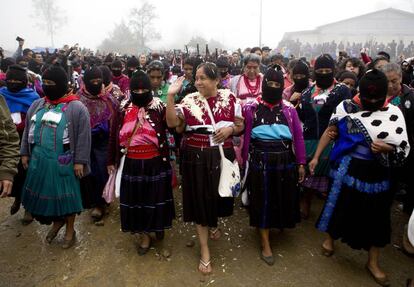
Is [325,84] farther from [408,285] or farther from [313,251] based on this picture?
[408,285]

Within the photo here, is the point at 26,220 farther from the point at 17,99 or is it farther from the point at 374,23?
the point at 374,23

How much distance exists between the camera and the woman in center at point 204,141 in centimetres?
343

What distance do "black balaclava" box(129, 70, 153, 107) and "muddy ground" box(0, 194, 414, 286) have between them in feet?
5.97

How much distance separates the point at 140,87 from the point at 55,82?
3.33ft

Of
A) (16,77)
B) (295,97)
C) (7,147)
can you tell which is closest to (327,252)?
(295,97)

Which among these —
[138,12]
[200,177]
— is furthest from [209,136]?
[138,12]

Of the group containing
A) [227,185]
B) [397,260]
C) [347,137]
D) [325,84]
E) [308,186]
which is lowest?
[397,260]

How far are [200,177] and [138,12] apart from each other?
5871 centimetres

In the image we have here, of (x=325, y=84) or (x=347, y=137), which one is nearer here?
(x=347, y=137)

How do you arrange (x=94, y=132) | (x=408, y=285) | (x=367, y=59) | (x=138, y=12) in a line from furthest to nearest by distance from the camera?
(x=138, y=12) < (x=367, y=59) < (x=94, y=132) < (x=408, y=285)

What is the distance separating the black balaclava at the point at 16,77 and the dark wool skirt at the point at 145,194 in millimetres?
2041

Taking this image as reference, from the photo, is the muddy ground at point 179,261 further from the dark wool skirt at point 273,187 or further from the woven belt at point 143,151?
the woven belt at point 143,151

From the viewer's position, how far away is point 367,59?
7305mm

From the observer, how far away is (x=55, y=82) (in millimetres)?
3758
